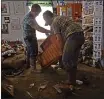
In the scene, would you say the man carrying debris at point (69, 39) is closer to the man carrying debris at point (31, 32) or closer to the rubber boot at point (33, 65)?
the man carrying debris at point (31, 32)

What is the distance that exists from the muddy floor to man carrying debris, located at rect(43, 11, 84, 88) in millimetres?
56

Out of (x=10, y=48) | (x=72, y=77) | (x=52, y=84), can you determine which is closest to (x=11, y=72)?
→ (x=10, y=48)

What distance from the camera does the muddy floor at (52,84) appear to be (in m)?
1.58

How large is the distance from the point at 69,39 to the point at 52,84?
329mm

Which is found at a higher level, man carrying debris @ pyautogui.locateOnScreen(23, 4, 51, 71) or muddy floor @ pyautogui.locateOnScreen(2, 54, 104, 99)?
man carrying debris @ pyautogui.locateOnScreen(23, 4, 51, 71)

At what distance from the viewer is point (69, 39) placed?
164 centimetres

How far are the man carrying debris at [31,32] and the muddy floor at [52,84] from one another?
0.10 m

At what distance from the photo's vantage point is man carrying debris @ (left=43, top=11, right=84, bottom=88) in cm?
163

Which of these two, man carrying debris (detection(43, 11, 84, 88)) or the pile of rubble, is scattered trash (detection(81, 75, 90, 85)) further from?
the pile of rubble

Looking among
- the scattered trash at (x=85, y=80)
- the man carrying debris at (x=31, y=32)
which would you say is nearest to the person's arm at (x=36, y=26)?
the man carrying debris at (x=31, y=32)

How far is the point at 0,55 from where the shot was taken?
Result: 147cm

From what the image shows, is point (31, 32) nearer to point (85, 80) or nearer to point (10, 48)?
point (10, 48)

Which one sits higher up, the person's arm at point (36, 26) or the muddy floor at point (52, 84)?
the person's arm at point (36, 26)

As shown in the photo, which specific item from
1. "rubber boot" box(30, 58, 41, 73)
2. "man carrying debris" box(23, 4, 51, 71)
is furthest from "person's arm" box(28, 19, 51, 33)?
"rubber boot" box(30, 58, 41, 73)
